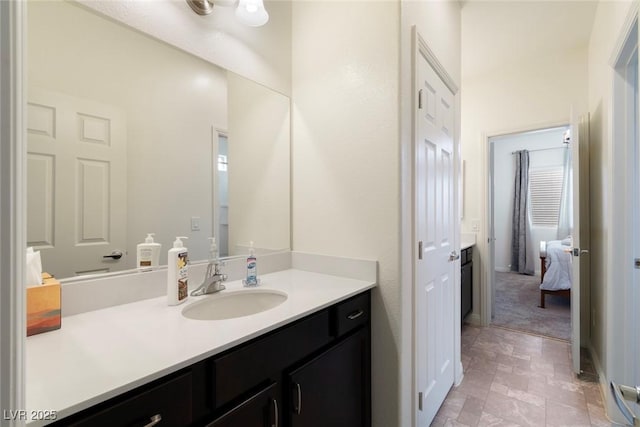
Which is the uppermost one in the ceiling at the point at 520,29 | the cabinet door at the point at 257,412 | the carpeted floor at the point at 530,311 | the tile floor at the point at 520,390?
the ceiling at the point at 520,29

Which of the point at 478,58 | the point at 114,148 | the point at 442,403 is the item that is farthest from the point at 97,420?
the point at 478,58

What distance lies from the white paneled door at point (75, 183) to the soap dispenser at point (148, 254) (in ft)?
0.18

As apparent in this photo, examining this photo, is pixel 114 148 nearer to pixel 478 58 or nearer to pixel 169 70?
pixel 169 70

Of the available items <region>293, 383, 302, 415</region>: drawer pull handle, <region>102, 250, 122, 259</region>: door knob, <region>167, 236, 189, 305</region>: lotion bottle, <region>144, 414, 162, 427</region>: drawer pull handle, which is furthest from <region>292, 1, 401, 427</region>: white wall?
<region>144, 414, 162, 427</region>: drawer pull handle

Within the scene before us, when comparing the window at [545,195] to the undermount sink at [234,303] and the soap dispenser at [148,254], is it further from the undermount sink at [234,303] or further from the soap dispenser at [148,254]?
the soap dispenser at [148,254]

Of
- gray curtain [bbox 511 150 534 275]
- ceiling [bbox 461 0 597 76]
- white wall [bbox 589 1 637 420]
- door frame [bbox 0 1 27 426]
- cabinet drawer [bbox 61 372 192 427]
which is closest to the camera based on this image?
door frame [bbox 0 1 27 426]

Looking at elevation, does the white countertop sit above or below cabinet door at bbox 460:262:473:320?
above

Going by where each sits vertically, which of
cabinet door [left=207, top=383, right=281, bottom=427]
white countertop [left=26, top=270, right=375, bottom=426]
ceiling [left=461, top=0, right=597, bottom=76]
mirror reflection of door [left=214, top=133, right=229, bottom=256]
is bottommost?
cabinet door [left=207, top=383, right=281, bottom=427]

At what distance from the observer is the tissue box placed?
82 cm

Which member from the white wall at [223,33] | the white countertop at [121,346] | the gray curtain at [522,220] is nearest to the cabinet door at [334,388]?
the white countertop at [121,346]

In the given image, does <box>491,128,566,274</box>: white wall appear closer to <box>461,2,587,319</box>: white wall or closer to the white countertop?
<box>461,2,587,319</box>: white wall

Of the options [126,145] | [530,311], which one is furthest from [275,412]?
[530,311]

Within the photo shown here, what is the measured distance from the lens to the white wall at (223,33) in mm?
1148

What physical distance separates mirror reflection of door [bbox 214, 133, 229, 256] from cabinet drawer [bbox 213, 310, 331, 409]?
2.19ft
